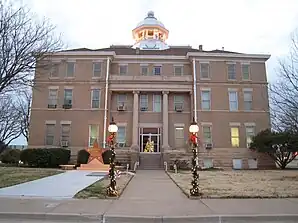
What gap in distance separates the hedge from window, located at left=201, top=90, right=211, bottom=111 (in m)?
15.1

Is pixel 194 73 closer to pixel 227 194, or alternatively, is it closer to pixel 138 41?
pixel 138 41

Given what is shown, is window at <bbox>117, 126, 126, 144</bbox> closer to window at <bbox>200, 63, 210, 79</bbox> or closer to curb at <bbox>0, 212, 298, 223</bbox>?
window at <bbox>200, 63, 210, 79</bbox>

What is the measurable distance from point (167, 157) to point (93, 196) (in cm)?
1808

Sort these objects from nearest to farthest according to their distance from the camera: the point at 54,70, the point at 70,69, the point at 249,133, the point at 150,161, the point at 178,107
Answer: the point at 54,70
the point at 150,161
the point at 249,133
the point at 178,107
the point at 70,69

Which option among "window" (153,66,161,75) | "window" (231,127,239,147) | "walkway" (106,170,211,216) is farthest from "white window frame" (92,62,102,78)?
"walkway" (106,170,211,216)

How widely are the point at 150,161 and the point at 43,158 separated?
388 inches

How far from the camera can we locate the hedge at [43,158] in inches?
1033

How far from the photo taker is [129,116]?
31.1 meters

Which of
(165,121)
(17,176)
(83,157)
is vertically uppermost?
(165,121)

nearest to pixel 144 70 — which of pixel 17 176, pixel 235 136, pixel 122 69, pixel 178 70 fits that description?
pixel 122 69

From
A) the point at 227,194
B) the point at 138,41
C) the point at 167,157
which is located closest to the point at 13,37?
the point at 227,194

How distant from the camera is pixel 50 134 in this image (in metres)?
30.6

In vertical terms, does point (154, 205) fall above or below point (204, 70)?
below

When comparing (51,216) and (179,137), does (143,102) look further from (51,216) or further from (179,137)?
(51,216)
